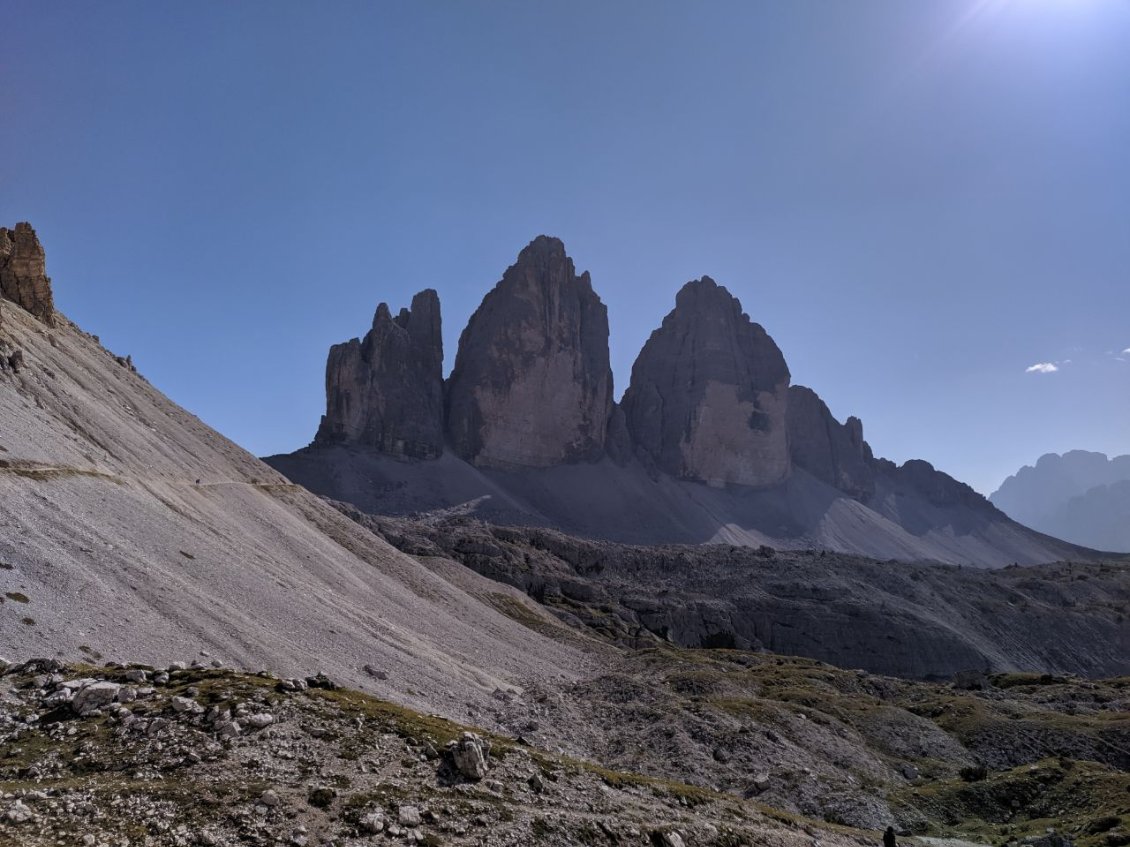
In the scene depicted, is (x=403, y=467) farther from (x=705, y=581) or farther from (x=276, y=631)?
(x=276, y=631)

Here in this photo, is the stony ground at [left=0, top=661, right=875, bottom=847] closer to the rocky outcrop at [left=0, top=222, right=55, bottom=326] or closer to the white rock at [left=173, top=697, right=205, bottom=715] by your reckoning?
the white rock at [left=173, top=697, right=205, bottom=715]

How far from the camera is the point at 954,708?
5694 cm

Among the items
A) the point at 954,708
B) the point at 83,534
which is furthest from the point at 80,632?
the point at 954,708

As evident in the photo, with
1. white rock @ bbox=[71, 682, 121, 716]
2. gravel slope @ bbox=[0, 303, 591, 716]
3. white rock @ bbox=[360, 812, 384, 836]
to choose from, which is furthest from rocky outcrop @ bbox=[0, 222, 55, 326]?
white rock @ bbox=[360, 812, 384, 836]

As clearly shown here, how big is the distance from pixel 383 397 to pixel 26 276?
112 metres

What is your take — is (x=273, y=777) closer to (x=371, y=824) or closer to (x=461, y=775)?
(x=371, y=824)

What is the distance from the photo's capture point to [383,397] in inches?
7082

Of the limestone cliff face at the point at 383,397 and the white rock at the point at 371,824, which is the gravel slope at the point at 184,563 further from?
the limestone cliff face at the point at 383,397

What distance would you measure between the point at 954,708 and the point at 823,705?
33.6 feet

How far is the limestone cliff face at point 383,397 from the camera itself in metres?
177

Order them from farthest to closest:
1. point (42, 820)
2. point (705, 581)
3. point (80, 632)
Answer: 1. point (705, 581)
2. point (80, 632)
3. point (42, 820)

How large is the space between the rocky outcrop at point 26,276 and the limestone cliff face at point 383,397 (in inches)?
4189

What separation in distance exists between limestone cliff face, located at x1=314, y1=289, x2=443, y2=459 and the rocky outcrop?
106 meters

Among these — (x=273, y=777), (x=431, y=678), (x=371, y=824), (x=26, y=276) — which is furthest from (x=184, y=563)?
(x=26, y=276)
